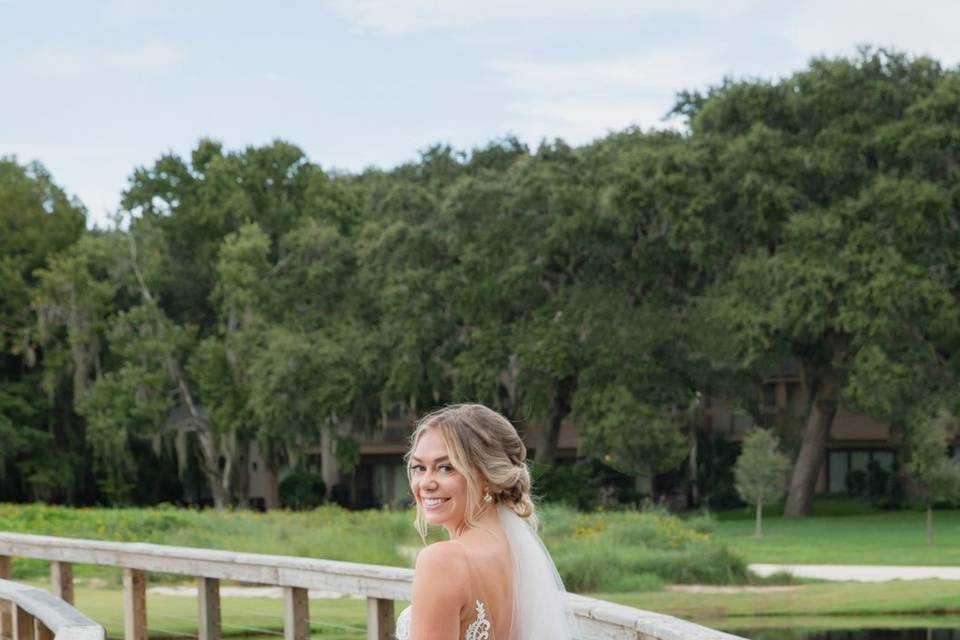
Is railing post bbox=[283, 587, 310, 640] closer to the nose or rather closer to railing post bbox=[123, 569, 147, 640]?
railing post bbox=[123, 569, 147, 640]

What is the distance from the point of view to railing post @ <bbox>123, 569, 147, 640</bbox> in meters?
8.57

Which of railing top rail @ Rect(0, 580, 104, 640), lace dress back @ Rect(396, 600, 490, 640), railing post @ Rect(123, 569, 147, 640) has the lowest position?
railing post @ Rect(123, 569, 147, 640)

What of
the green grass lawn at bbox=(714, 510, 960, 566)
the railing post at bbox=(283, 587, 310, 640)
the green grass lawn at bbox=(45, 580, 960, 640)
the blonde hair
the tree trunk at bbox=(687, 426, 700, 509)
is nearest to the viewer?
the blonde hair

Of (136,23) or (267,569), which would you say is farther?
(136,23)

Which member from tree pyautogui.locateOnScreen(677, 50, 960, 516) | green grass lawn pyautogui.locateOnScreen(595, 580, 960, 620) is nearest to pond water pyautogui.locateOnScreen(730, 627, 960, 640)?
green grass lawn pyautogui.locateOnScreen(595, 580, 960, 620)

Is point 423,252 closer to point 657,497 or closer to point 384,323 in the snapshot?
point 384,323

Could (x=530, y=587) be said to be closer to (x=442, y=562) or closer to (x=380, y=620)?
(x=442, y=562)

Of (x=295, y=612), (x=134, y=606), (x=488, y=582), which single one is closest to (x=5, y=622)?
(x=134, y=606)

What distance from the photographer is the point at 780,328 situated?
4228 cm

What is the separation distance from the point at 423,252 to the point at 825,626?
2993 centimetres

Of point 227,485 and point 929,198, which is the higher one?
point 929,198

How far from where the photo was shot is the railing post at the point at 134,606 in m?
8.57

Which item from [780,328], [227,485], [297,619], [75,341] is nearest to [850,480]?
[780,328]

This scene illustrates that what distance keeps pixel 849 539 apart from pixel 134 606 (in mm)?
29067
